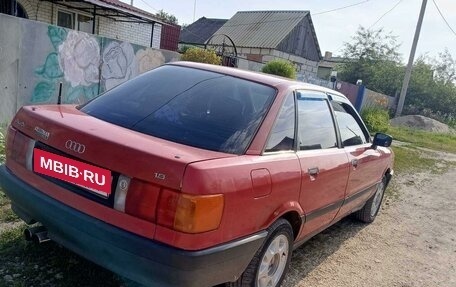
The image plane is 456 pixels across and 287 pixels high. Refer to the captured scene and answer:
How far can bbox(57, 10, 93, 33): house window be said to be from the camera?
511 inches

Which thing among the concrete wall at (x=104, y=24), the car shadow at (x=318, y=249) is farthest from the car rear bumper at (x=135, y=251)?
the concrete wall at (x=104, y=24)

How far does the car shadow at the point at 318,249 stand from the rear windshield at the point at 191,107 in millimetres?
1438

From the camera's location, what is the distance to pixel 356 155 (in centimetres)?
375

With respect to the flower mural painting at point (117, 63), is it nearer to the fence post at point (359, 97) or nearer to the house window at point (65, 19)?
the house window at point (65, 19)

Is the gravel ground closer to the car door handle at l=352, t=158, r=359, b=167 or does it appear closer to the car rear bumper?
the car rear bumper

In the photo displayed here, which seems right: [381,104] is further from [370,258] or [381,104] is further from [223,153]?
[223,153]

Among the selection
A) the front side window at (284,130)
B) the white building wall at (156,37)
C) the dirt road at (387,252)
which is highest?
the white building wall at (156,37)

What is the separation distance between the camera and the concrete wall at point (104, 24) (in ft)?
38.4

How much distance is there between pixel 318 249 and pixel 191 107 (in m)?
2.16

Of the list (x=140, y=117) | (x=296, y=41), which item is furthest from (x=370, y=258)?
(x=296, y=41)

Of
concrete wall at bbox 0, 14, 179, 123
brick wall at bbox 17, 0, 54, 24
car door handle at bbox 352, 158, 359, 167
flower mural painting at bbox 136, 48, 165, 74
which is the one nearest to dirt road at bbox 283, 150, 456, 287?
car door handle at bbox 352, 158, 359, 167

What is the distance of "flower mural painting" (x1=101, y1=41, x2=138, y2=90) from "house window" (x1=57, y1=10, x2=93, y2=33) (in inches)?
250

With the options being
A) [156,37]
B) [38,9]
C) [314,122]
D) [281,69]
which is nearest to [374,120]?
[281,69]

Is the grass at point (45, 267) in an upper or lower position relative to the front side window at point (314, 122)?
lower
